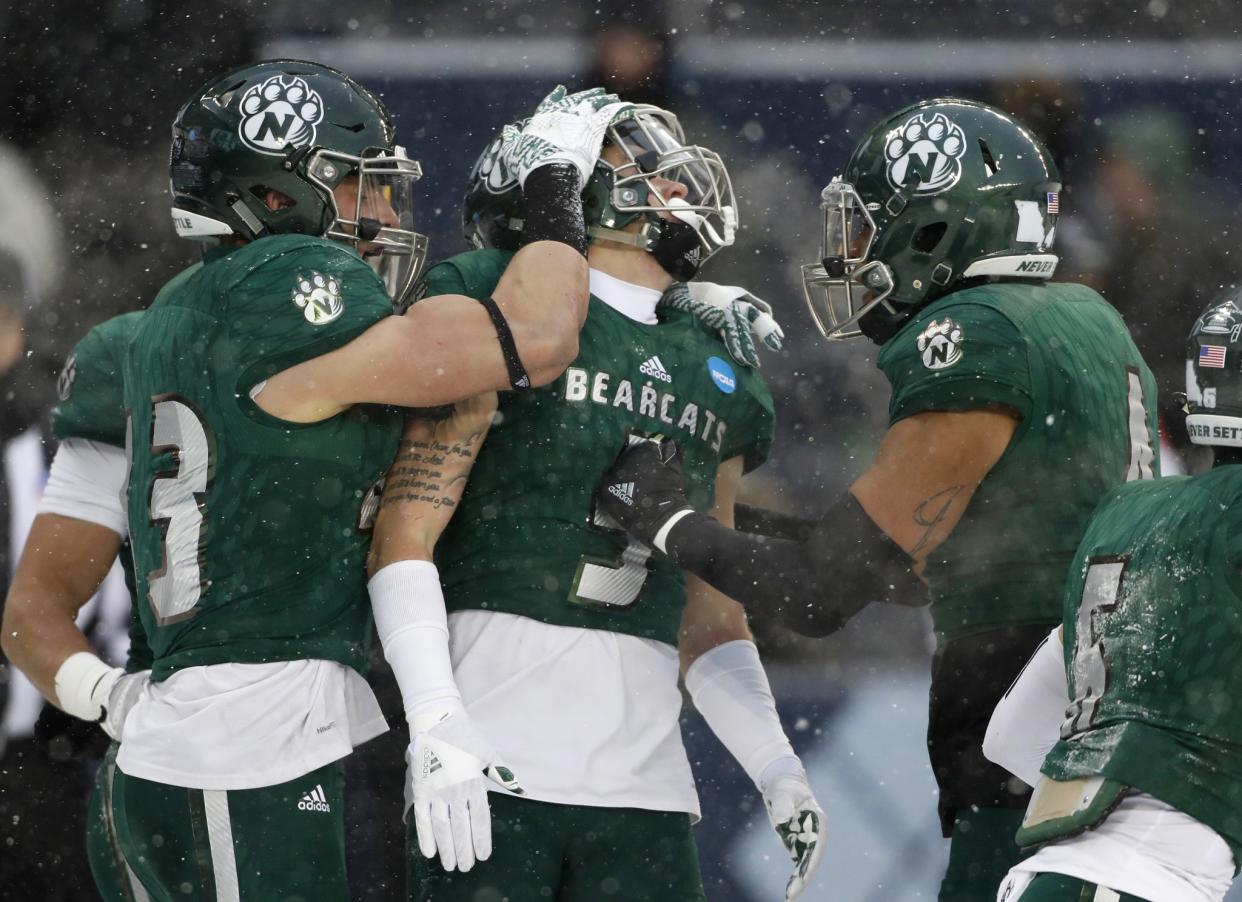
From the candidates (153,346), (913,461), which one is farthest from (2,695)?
(913,461)

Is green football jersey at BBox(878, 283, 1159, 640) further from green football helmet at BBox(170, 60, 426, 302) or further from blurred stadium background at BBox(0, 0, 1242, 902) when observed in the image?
blurred stadium background at BBox(0, 0, 1242, 902)

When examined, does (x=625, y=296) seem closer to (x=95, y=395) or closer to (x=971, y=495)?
(x=971, y=495)

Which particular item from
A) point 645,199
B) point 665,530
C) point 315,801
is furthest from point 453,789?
point 645,199

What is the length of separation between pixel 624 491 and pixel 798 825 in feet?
2.71

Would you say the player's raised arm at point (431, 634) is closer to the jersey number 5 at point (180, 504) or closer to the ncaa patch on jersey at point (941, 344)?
the jersey number 5 at point (180, 504)

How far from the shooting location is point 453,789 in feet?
9.86

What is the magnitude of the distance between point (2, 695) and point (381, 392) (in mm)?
2864

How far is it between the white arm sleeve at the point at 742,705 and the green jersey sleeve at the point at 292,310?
3.92ft

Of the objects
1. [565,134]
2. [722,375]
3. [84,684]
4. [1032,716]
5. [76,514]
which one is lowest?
[84,684]

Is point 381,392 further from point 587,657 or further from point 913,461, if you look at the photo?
point 913,461

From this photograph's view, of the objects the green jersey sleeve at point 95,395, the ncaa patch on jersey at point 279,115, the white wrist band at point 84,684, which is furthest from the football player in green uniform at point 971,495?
the green jersey sleeve at point 95,395

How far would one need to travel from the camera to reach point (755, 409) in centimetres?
373

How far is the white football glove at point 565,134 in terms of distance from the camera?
11.3 feet

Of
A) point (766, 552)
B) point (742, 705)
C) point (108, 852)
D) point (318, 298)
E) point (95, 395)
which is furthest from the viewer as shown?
point (95, 395)
